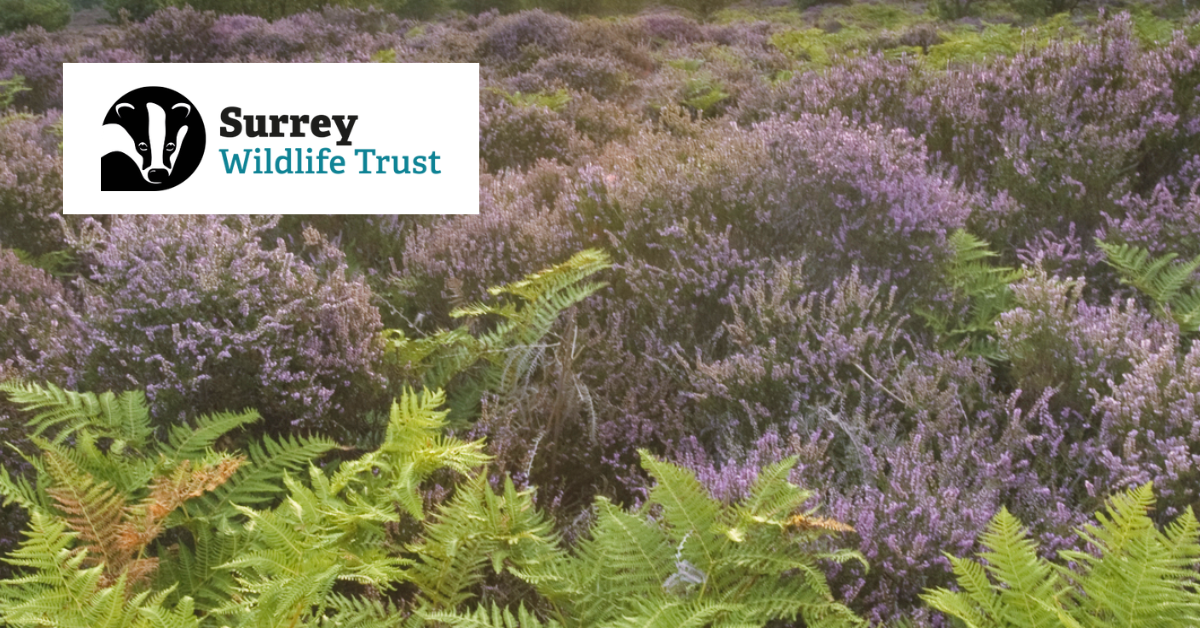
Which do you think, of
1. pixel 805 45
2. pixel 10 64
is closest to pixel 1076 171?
pixel 805 45

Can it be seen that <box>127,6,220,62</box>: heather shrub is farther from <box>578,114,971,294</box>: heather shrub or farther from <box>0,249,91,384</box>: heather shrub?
<box>578,114,971,294</box>: heather shrub

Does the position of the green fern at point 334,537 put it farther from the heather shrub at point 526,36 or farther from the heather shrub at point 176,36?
the heather shrub at point 176,36

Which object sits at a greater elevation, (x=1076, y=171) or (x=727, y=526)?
(x=1076, y=171)

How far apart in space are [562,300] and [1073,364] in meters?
1.37

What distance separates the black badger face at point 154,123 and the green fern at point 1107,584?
9.65 feet

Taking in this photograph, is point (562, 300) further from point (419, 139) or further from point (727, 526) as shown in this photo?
point (419, 139)

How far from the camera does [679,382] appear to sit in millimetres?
2285

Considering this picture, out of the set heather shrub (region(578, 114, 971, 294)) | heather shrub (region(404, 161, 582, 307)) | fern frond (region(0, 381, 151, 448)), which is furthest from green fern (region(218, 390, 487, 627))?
heather shrub (region(578, 114, 971, 294))

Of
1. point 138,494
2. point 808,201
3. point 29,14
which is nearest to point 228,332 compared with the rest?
point 138,494

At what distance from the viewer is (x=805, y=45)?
6887 mm

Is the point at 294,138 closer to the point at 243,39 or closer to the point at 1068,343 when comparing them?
the point at 1068,343

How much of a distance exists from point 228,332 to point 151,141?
1.28 meters

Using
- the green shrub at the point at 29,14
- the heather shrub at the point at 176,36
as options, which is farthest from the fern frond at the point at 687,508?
the heather shrub at the point at 176,36

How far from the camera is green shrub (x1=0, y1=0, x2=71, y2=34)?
6488 mm
